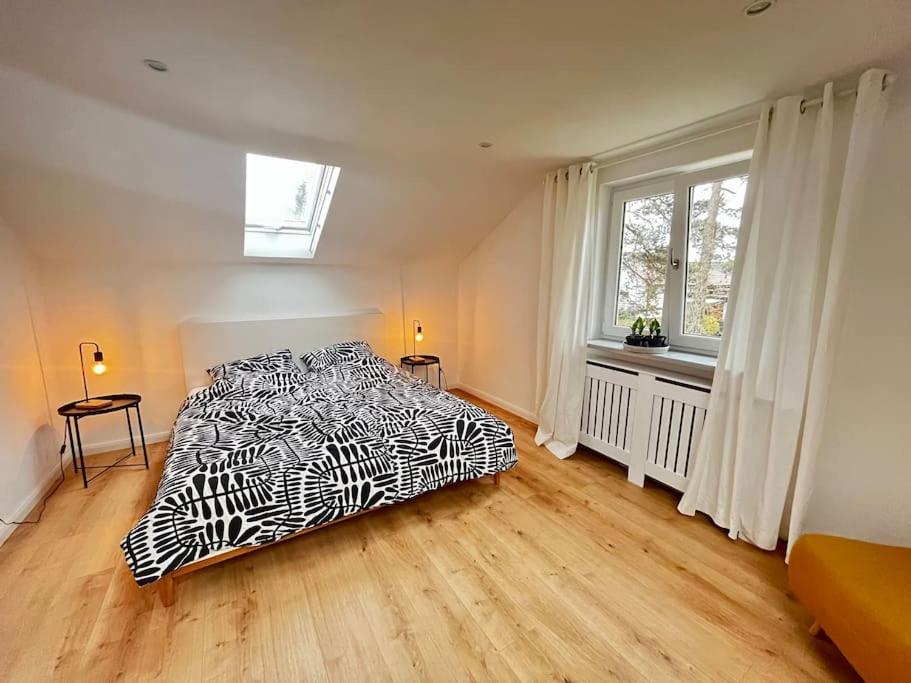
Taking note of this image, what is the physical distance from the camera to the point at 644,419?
2.51 m

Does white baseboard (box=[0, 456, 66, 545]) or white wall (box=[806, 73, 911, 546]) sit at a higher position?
white wall (box=[806, 73, 911, 546])

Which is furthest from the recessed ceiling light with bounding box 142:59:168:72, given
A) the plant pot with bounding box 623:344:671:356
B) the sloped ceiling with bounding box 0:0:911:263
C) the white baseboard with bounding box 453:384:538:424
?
the white baseboard with bounding box 453:384:538:424

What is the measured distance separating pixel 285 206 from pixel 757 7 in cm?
332

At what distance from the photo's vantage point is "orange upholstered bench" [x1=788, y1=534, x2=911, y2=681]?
45.0 inches

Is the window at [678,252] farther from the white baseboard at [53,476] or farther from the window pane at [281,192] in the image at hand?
the white baseboard at [53,476]

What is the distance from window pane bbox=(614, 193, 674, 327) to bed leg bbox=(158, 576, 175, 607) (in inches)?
120

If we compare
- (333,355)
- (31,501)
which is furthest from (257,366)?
(31,501)

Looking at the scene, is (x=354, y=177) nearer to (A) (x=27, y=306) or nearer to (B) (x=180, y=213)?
(B) (x=180, y=213)

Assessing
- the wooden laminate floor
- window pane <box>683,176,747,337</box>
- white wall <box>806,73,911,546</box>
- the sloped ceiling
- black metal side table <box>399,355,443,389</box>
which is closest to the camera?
the sloped ceiling

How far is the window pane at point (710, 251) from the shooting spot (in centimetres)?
228

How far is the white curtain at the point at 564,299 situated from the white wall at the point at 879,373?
4.54ft

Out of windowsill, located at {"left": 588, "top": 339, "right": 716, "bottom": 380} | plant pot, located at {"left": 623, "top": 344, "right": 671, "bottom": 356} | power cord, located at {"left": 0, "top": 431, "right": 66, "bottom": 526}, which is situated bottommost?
power cord, located at {"left": 0, "top": 431, "right": 66, "bottom": 526}

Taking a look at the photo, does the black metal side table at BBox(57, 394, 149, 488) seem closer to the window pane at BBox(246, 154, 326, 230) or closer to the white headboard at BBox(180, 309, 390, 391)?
the white headboard at BBox(180, 309, 390, 391)

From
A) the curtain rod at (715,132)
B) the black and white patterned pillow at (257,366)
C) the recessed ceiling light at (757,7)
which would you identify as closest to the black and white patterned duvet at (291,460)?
the black and white patterned pillow at (257,366)
